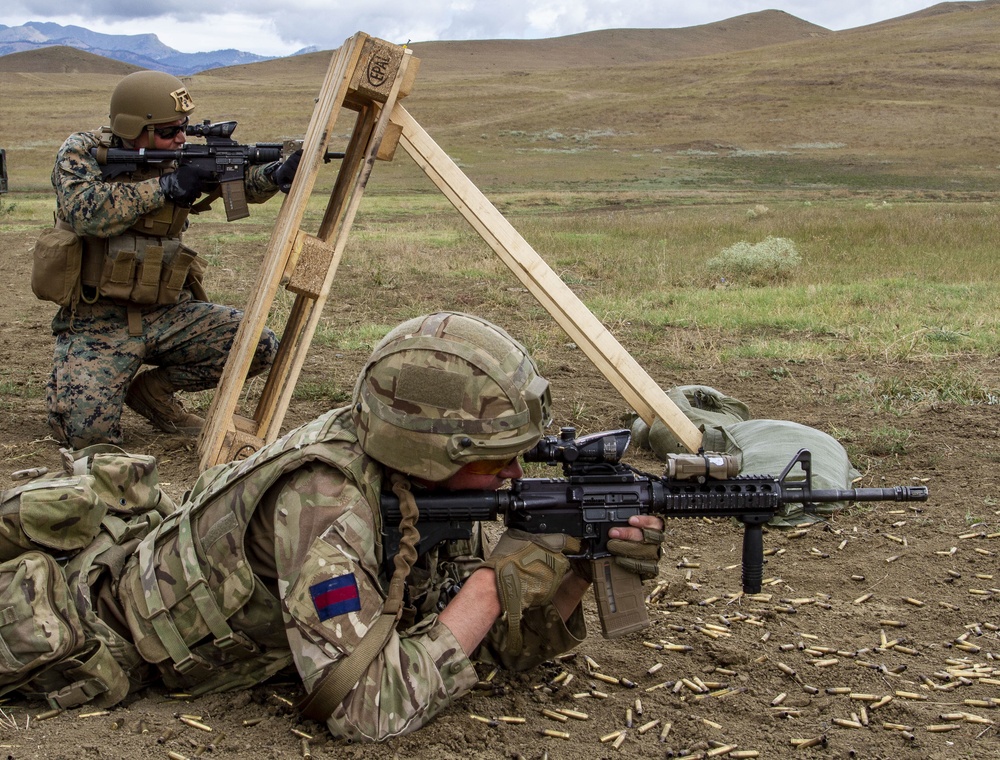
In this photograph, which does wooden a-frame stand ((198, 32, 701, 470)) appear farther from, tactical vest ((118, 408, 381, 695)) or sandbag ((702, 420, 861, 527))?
tactical vest ((118, 408, 381, 695))

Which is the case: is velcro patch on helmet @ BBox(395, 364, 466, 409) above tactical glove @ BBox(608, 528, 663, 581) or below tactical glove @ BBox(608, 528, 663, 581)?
above

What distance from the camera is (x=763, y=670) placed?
3.91 m

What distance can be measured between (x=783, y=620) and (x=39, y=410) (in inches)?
209

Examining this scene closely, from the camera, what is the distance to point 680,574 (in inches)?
190

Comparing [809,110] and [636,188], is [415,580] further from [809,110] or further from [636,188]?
[809,110]

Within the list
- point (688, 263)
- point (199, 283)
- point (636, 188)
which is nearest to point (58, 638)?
point (199, 283)

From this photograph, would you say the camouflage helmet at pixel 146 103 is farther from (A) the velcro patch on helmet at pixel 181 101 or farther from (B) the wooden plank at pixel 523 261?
(B) the wooden plank at pixel 523 261

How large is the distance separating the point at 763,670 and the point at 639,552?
0.90m

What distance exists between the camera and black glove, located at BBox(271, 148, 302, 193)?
586 centimetres

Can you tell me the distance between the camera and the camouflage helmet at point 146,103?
6.02 metres

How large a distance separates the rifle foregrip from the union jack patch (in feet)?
2.89

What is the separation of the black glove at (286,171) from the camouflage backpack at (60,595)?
8.93 ft

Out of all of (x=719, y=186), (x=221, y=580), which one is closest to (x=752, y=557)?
(x=221, y=580)

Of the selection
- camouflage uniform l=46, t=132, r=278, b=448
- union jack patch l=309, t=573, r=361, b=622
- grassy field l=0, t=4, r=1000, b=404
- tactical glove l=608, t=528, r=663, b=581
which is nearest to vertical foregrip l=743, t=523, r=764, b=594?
tactical glove l=608, t=528, r=663, b=581
